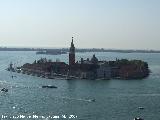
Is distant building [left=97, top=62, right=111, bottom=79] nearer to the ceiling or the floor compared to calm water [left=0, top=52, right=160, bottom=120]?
nearer to the ceiling

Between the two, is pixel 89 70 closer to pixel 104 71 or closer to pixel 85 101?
pixel 104 71

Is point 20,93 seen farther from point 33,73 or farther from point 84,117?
point 33,73

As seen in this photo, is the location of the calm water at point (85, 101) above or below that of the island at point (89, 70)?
below

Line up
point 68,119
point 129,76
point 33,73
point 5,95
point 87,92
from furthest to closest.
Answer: point 33,73, point 129,76, point 87,92, point 5,95, point 68,119

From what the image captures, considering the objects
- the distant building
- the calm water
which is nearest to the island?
the distant building

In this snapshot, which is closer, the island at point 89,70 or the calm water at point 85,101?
the calm water at point 85,101

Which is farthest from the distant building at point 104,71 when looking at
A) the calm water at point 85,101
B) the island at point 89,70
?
the calm water at point 85,101

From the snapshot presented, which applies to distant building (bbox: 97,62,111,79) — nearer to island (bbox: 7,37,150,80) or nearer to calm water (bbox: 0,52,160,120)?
island (bbox: 7,37,150,80)

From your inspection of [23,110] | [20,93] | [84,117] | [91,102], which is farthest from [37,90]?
[84,117]

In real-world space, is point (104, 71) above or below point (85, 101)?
above

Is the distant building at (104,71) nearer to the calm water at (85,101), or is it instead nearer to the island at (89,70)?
the island at (89,70)

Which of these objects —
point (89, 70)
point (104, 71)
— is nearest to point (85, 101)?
point (104, 71)
